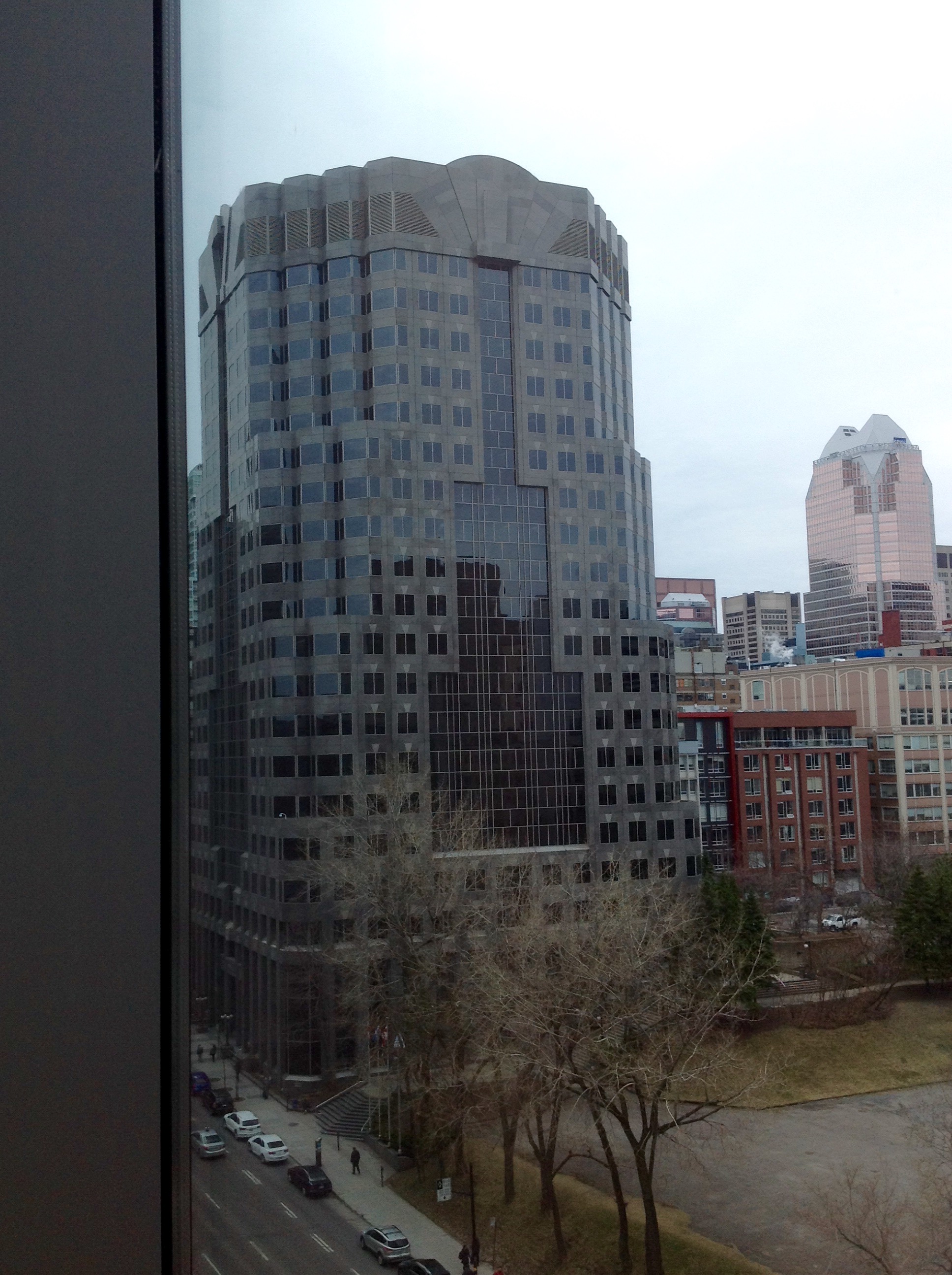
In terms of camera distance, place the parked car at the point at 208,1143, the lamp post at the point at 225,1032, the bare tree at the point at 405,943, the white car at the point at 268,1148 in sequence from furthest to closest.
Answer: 1. the bare tree at the point at 405,943
2. the white car at the point at 268,1148
3. the lamp post at the point at 225,1032
4. the parked car at the point at 208,1143

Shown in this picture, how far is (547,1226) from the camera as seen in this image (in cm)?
144

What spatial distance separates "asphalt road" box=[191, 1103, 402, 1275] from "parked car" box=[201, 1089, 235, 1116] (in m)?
0.02

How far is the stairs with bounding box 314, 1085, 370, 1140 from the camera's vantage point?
4.64ft

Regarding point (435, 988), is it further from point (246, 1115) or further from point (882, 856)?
point (882, 856)

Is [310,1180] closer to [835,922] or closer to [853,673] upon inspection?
[835,922]

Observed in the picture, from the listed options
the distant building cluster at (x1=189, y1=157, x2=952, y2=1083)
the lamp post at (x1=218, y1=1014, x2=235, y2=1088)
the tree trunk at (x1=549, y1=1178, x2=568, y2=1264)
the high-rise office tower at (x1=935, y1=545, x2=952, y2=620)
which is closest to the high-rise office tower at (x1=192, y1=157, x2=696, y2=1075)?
the distant building cluster at (x1=189, y1=157, x2=952, y2=1083)

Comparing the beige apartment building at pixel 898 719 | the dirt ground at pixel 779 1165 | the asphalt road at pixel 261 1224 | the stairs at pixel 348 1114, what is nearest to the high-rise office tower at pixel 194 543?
the asphalt road at pixel 261 1224

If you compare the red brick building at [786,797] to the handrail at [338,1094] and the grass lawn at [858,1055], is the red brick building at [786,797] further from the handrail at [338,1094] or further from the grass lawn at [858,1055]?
the handrail at [338,1094]

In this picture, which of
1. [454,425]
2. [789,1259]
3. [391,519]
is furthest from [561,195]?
[789,1259]

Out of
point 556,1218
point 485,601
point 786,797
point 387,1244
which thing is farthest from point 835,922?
point 485,601

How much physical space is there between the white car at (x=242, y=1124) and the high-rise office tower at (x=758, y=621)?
35.2 inches

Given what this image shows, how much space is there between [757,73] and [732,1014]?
135 centimetres

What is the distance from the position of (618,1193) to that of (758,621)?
Result: 905 millimetres

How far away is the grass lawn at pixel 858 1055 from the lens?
46.6 inches
